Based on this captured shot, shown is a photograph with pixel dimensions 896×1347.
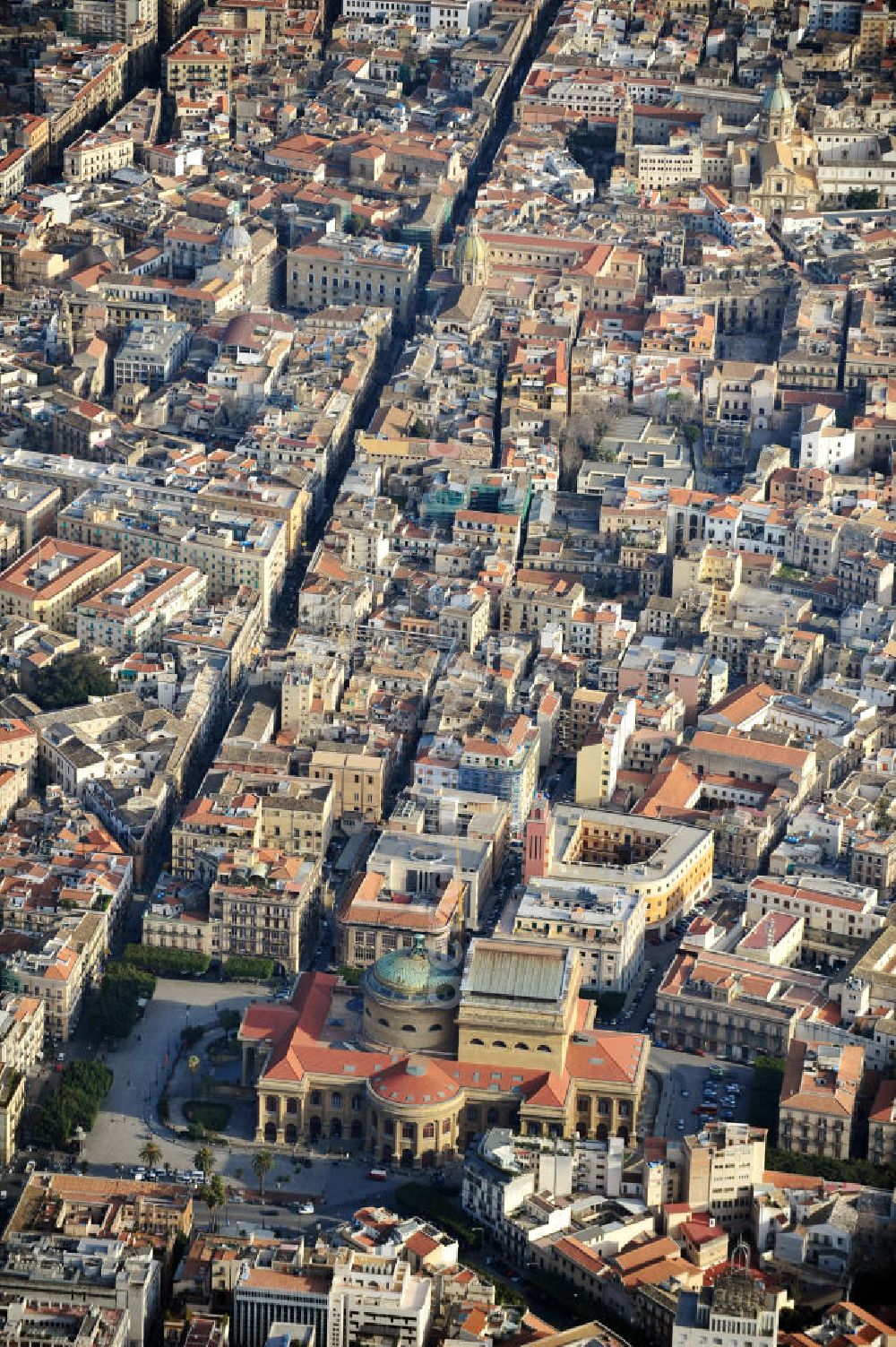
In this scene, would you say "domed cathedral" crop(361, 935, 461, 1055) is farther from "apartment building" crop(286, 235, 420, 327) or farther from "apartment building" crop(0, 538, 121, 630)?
"apartment building" crop(286, 235, 420, 327)

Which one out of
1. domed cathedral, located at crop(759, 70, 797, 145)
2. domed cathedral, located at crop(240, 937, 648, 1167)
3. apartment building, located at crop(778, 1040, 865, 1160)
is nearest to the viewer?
apartment building, located at crop(778, 1040, 865, 1160)

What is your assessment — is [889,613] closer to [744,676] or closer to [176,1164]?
[744,676]

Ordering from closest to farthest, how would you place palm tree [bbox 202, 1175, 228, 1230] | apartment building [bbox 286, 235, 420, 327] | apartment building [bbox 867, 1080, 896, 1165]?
palm tree [bbox 202, 1175, 228, 1230] < apartment building [bbox 867, 1080, 896, 1165] < apartment building [bbox 286, 235, 420, 327]

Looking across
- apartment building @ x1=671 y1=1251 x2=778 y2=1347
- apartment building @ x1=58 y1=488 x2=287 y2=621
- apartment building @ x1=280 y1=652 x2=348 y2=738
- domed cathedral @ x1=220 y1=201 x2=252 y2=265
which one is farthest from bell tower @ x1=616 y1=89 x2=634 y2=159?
apartment building @ x1=671 y1=1251 x2=778 y2=1347

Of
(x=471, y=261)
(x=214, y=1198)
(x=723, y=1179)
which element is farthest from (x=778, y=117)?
(x=214, y=1198)

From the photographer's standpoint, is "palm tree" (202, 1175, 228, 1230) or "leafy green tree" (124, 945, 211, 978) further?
"leafy green tree" (124, 945, 211, 978)

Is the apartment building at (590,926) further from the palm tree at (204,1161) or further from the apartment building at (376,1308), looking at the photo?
the apartment building at (376,1308)

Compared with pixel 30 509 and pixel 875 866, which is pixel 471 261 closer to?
pixel 30 509
